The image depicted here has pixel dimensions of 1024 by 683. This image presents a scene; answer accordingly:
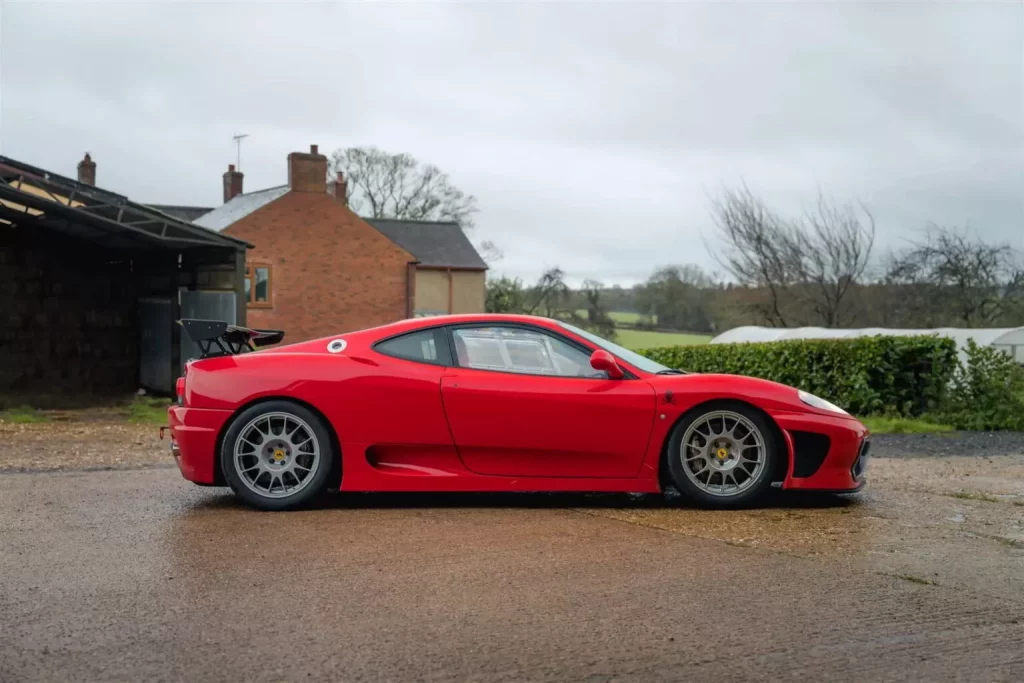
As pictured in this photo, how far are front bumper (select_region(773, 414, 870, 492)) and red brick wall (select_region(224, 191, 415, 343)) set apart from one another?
1350 inches

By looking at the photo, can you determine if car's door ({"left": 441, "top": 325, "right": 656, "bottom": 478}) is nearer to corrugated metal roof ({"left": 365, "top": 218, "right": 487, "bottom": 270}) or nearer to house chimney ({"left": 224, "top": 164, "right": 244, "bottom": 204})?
corrugated metal roof ({"left": 365, "top": 218, "right": 487, "bottom": 270})

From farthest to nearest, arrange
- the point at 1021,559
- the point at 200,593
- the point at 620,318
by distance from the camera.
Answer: the point at 620,318
the point at 1021,559
the point at 200,593

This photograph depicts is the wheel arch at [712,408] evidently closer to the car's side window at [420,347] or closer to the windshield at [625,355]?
the windshield at [625,355]

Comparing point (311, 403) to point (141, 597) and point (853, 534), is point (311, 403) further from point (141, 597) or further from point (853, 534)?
point (853, 534)

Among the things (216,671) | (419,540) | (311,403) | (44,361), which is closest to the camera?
(216,671)

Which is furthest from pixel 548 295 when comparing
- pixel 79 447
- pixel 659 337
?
pixel 79 447

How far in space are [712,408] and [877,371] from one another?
8.69 m

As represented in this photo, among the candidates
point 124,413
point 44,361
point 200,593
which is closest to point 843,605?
point 200,593

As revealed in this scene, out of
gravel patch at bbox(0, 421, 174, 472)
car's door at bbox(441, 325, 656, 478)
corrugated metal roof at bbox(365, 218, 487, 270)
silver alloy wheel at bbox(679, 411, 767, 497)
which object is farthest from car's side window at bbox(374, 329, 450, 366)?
corrugated metal roof at bbox(365, 218, 487, 270)

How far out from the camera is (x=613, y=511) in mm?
6098

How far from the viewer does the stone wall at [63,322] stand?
1814cm

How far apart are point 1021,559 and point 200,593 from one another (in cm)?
382

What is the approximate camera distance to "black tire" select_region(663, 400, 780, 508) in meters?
6.07

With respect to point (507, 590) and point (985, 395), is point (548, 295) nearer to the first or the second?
point (985, 395)
